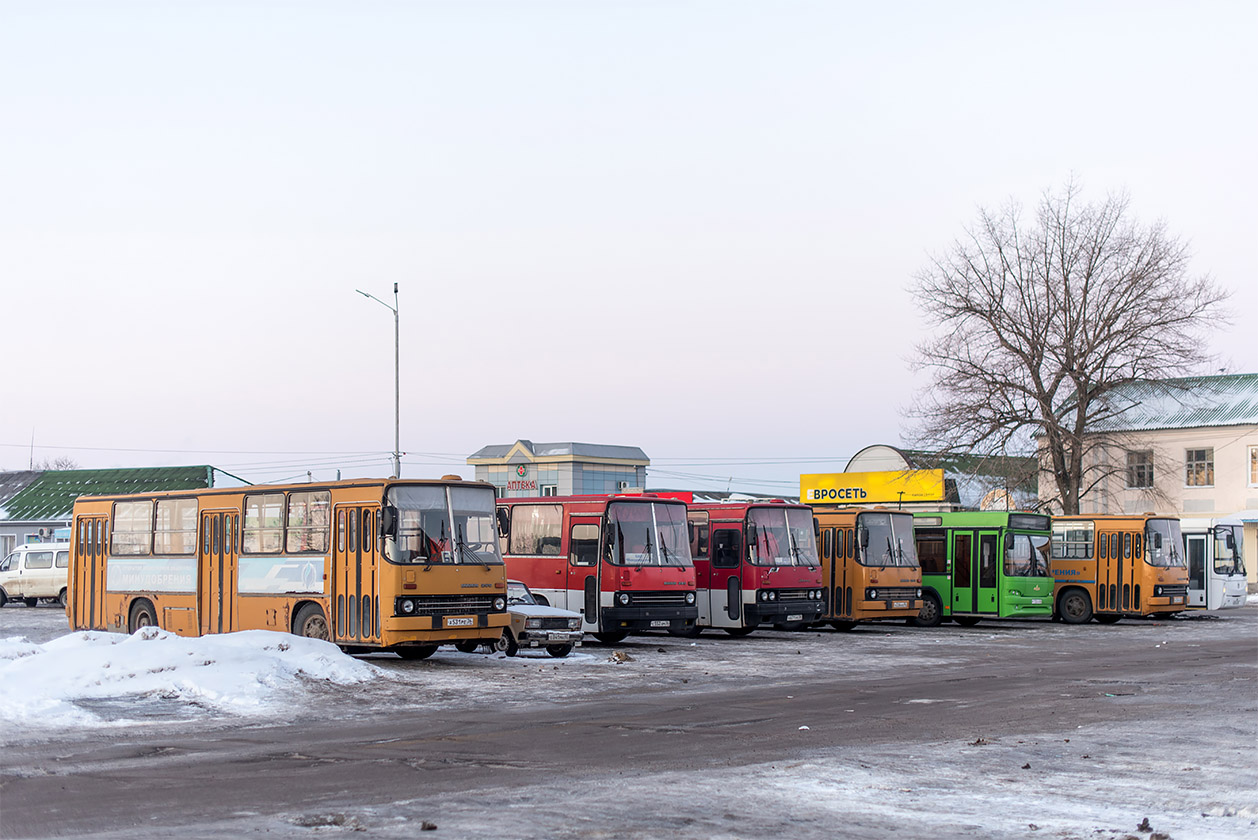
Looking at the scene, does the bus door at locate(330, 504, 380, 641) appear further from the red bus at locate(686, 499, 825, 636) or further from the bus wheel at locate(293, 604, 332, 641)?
the red bus at locate(686, 499, 825, 636)

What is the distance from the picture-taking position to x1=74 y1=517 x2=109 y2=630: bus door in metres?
26.4

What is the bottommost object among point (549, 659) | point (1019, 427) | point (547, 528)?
point (549, 659)

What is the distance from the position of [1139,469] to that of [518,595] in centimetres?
4386

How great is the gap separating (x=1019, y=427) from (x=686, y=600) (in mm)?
29676

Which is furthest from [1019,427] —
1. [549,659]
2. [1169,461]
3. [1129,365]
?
[549,659]

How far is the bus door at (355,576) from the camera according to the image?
2069cm

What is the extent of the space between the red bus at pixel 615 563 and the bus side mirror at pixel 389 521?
5446 mm

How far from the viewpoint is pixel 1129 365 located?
51.8 metres

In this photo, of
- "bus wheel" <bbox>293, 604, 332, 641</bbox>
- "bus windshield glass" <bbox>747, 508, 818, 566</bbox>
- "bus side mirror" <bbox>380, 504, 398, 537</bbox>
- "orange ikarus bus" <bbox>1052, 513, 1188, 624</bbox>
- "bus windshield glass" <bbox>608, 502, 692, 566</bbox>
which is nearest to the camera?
"bus side mirror" <bbox>380, 504, 398, 537</bbox>

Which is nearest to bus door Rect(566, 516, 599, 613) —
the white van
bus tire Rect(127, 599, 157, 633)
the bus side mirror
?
the bus side mirror

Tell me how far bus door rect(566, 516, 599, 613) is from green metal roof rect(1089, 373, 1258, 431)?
3578 cm

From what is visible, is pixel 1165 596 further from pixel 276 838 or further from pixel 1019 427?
pixel 276 838

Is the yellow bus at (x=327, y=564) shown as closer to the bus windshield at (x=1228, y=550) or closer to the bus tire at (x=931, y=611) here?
the bus tire at (x=931, y=611)

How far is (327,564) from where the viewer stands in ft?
70.7
